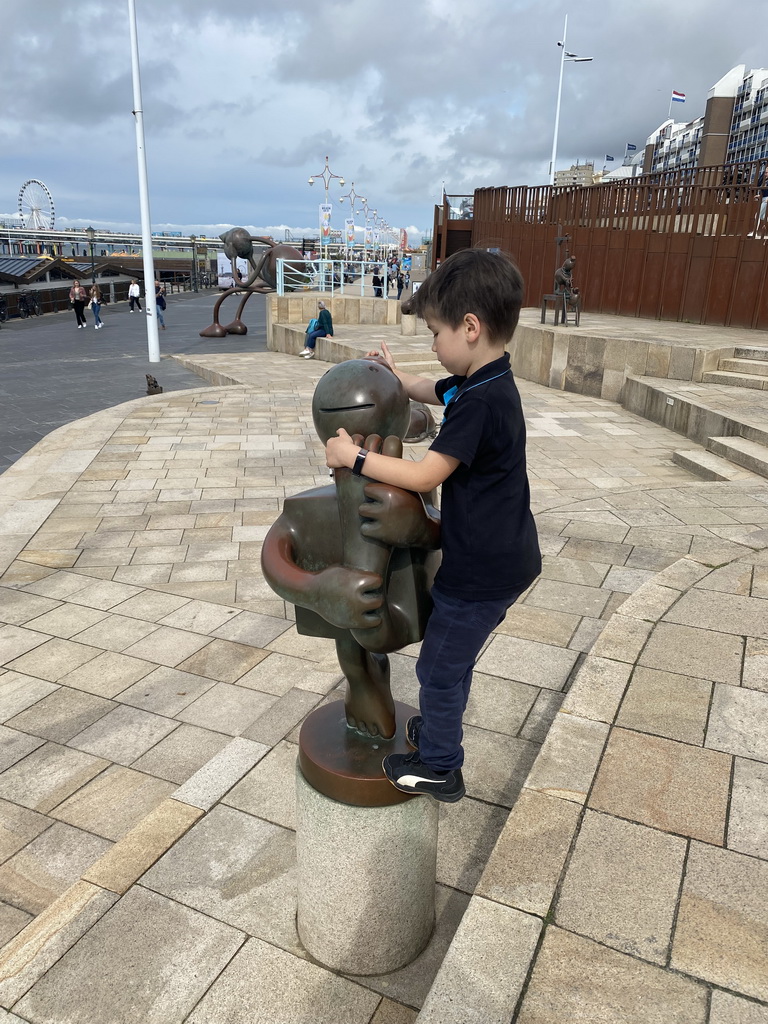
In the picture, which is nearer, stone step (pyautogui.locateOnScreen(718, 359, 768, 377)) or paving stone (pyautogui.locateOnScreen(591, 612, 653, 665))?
paving stone (pyautogui.locateOnScreen(591, 612, 653, 665))

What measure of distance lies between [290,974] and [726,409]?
8754mm

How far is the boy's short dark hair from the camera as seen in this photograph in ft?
5.78

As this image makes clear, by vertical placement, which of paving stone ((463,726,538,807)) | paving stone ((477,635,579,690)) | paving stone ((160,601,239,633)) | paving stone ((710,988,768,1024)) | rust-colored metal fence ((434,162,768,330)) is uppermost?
rust-colored metal fence ((434,162,768,330))

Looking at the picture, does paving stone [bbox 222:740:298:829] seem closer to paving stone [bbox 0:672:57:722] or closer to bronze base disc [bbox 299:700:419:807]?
bronze base disc [bbox 299:700:419:807]

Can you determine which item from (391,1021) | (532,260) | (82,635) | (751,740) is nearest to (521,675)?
(751,740)

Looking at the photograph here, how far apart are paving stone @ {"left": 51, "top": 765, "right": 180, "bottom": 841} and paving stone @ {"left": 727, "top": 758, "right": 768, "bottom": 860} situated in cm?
225

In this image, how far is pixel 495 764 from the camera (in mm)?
3004

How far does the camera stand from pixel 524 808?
2.42m

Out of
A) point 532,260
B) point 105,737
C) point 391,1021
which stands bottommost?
point 105,737

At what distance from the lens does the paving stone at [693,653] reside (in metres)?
3.27

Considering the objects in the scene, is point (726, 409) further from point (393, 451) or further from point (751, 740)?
point (393, 451)

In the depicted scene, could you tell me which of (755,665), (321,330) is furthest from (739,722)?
(321,330)

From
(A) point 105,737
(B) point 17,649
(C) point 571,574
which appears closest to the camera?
(A) point 105,737

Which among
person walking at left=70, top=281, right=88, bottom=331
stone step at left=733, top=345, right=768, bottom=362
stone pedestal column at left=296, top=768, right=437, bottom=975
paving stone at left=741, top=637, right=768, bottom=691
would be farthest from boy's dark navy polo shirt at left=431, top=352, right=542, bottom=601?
person walking at left=70, top=281, right=88, bottom=331
